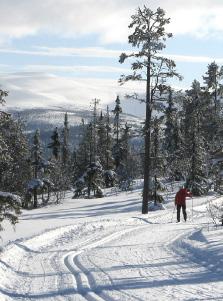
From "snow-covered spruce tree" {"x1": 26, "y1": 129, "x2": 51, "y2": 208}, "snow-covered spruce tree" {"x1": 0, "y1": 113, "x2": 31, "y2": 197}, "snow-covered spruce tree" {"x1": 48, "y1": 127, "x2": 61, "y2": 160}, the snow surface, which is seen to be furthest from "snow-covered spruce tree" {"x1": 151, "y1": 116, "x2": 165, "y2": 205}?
"snow-covered spruce tree" {"x1": 48, "y1": 127, "x2": 61, "y2": 160}

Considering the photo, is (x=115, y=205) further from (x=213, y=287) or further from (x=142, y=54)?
(x=213, y=287)

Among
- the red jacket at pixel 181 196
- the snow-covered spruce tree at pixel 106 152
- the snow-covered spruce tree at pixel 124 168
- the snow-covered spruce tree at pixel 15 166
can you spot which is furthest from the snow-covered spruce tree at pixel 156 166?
the snow-covered spruce tree at pixel 106 152

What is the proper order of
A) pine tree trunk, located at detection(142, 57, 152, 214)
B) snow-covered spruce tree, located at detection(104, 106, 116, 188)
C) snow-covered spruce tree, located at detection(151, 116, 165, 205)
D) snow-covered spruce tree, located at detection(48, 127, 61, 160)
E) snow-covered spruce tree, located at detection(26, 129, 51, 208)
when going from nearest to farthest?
pine tree trunk, located at detection(142, 57, 152, 214) < snow-covered spruce tree, located at detection(151, 116, 165, 205) < snow-covered spruce tree, located at detection(26, 129, 51, 208) < snow-covered spruce tree, located at detection(104, 106, 116, 188) < snow-covered spruce tree, located at detection(48, 127, 61, 160)

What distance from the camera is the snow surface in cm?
952

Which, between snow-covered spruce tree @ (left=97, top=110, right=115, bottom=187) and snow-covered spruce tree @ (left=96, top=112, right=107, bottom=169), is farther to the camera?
snow-covered spruce tree @ (left=96, top=112, right=107, bottom=169)

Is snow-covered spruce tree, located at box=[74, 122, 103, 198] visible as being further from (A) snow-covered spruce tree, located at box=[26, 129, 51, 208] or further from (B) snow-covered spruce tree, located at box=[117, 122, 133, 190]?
(B) snow-covered spruce tree, located at box=[117, 122, 133, 190]

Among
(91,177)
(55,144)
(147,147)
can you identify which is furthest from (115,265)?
(55,144)

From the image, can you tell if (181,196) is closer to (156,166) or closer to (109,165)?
(156,166)

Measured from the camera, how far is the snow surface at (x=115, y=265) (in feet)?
31.2

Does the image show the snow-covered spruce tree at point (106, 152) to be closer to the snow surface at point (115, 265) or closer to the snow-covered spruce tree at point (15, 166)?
the snow-covered spruce tree at point (15, 166)

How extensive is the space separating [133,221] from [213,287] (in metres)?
15.2

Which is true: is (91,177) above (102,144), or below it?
below

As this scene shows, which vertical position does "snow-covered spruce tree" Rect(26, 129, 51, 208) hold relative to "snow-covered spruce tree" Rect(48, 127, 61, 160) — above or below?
below

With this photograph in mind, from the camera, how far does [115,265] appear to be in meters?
12.2
